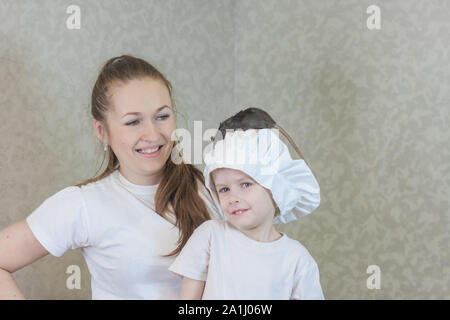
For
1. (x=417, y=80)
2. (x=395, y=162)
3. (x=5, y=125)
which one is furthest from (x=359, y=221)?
(x=5, y=125)

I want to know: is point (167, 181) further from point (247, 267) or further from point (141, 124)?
point (247, 267)

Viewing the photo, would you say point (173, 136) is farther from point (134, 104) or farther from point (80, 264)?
point (80, 264)

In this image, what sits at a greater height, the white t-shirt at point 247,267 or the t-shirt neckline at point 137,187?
the t-shirt neckline at point 137,187

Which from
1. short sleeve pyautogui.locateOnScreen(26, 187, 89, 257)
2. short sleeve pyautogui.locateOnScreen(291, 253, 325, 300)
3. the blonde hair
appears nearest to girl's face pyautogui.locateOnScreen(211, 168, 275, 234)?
short sleeve pyautogui.locateOnScreen(291, 253, 325, 300)

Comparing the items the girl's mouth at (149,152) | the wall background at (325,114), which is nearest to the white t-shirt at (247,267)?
the girl's mouth at (149,152)

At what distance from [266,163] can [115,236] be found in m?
0.48

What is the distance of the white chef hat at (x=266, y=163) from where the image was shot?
47.7 inches

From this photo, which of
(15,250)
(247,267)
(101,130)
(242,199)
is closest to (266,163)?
(242,199)

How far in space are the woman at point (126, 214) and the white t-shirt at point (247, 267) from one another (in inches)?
7.0

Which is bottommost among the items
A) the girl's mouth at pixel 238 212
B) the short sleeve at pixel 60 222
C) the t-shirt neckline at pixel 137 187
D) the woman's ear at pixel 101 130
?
the short sleeve at pixel 60 222

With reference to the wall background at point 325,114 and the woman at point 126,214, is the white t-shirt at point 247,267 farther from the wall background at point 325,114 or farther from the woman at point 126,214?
the wall background at point 325,114

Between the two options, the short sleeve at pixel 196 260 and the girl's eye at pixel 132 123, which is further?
the girl's eye at pixel 132 123

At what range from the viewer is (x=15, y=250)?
142 centimetres

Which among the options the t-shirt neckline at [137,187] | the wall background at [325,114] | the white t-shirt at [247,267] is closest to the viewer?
the white t-shirt at [247,267]
